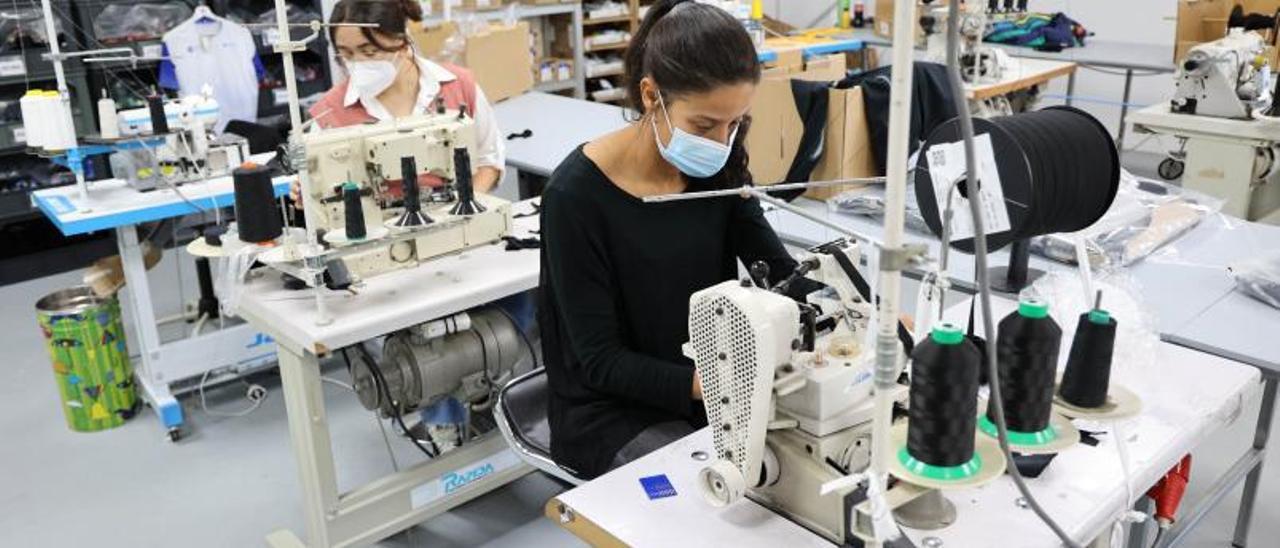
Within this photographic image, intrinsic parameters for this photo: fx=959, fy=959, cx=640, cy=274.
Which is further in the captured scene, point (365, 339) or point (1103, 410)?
point (365, 339)

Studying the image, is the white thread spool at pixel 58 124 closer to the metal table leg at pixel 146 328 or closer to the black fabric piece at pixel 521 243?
the metal table leg at pixel 146 328

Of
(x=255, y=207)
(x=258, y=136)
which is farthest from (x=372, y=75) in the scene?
(x=258, y=136)

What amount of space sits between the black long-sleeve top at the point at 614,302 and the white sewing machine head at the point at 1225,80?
2513 mm

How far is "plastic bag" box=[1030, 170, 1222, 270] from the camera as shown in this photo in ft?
7.71

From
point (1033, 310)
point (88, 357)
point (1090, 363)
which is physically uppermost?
point (1033, 310)

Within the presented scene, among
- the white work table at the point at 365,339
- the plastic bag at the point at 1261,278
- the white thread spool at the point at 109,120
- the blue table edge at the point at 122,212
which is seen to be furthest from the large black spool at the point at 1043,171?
the white thread spool at the point at 109,120

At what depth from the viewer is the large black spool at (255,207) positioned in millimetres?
2213

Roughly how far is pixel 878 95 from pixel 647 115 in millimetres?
1241

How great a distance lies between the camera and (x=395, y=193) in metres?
2.34

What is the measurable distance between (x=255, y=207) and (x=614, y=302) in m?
0.98

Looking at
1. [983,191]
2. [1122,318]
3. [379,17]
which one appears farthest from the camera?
[379,17]

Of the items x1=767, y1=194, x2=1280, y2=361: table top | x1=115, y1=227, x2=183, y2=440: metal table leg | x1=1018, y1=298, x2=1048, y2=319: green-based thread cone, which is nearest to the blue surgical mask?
x1=767, y1=194, x2=1280, y2=361: table top

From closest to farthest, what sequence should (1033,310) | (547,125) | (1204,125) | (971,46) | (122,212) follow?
(1033,310) → (122,212) → (1204,125) → (971,46) → (547,125)

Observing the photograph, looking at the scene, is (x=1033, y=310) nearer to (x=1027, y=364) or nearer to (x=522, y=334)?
(x=1027, y=364)
